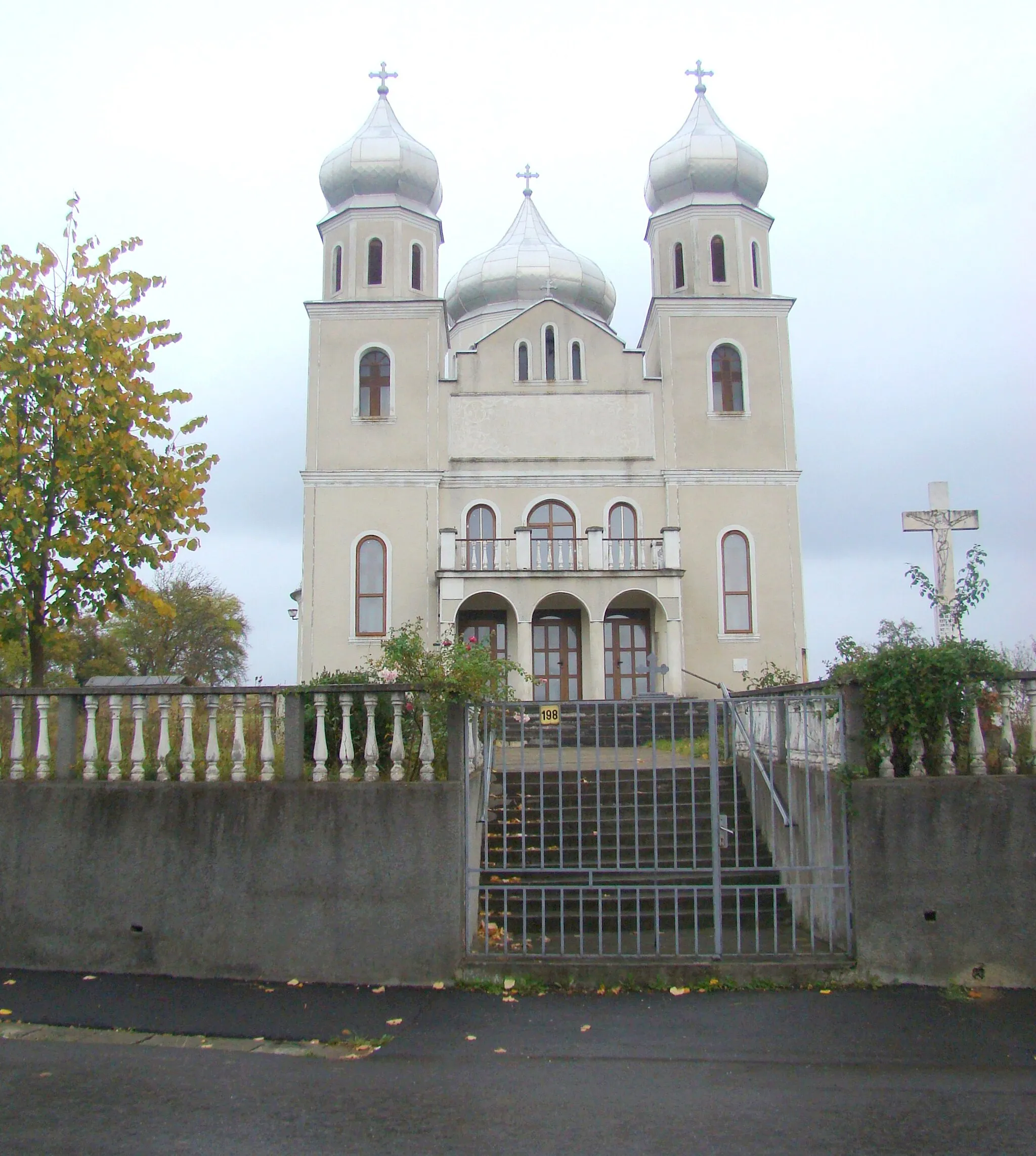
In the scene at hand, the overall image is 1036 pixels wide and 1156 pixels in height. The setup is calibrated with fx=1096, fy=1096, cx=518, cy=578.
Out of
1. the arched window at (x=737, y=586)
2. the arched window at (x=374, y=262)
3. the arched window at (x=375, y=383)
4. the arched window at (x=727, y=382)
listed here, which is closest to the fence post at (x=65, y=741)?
the arched window at (x=375, y=383)

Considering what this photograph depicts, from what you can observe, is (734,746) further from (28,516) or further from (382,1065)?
(28,516)

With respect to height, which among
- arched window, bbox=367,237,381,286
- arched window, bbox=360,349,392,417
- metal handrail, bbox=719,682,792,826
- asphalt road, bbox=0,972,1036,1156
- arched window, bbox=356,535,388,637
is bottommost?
asphalt road, bbox=0,972,1036,1156

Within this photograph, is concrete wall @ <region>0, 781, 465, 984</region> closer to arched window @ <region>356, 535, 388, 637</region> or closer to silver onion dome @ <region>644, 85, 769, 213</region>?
arched window @ <region>356, 535, 388, 637</region>

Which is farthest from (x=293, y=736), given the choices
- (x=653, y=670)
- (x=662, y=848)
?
(x=653, y=670)

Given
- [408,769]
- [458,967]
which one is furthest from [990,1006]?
[408,769]

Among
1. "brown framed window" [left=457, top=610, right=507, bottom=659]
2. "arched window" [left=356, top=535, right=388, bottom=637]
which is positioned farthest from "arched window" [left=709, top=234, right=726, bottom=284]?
"arched window" [left=356, top=535, right=388, bottom=637]

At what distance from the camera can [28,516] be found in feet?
34.0

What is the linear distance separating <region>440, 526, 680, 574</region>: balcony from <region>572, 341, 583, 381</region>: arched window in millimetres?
4344

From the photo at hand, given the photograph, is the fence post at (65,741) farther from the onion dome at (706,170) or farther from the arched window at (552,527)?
the onion dome at (706,170)

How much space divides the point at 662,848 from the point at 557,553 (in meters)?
15.8

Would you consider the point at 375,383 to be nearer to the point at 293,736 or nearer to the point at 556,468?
the point at 556,468

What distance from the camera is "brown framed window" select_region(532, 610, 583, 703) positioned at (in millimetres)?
24828

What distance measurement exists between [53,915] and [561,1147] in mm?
5061

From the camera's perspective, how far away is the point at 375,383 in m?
26.2
